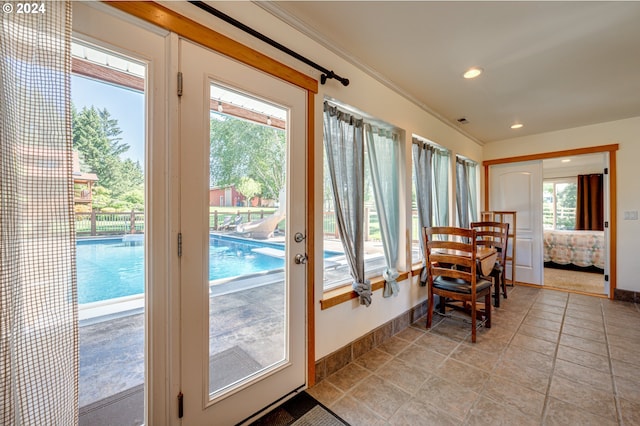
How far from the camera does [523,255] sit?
13.6 feet

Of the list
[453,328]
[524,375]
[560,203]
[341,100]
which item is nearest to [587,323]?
[453,328]

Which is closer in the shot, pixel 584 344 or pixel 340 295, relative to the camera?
pixel 340 295

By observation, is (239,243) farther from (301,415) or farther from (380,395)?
(380,395)

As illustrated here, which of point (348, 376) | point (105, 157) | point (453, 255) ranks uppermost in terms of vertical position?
point (105, 157)

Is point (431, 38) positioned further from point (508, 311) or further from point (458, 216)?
point (508, 311)

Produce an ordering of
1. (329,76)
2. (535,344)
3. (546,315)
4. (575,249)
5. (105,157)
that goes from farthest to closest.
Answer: (575,249)
(546,315)
(535,344)
(329,76)
(105,157)

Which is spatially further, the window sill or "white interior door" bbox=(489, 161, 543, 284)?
"white interior door" bbox=(489, 161, 543, 284)

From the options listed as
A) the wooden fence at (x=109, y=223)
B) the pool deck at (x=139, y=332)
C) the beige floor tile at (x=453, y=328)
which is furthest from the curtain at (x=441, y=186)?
the wooden fence at (x=109, y=223)

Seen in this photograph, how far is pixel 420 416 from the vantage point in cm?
149

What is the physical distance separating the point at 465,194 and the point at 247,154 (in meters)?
3.55

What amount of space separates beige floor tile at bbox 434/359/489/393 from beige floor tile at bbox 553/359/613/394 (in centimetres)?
56

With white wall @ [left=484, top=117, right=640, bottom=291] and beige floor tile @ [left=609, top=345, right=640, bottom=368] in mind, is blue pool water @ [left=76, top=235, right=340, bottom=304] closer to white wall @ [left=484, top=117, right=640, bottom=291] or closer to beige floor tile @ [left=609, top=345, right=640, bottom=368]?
beige floor tile @ [left=609, top=345, right=640, bottom=368]

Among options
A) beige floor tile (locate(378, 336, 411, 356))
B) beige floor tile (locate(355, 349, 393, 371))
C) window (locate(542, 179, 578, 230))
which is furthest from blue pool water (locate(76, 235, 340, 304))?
window (locate(542, 179, 578, 230))

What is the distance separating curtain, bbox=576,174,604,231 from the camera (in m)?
5.95
